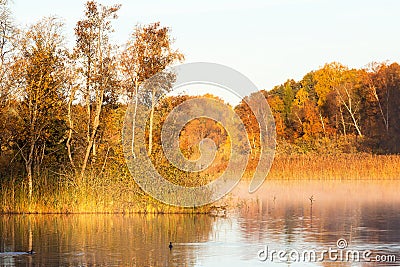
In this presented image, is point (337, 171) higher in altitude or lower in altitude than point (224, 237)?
higher

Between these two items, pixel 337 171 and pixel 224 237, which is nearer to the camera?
pixel 224 237

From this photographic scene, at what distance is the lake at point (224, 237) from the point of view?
45.0 ft

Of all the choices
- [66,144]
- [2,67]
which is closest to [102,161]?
[66,144]

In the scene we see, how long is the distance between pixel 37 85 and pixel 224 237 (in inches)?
299

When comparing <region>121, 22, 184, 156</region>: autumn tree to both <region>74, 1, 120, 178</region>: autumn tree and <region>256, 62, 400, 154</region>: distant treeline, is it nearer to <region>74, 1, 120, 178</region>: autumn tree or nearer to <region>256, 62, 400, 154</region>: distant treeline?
<region>74, 1, 120, 178</region>: autumn tree

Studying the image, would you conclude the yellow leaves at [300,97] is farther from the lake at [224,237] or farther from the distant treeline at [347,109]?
the lake at [224,237]

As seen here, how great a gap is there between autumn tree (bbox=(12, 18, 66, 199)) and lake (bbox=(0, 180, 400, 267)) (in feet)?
7.92

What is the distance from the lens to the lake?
13.7 m

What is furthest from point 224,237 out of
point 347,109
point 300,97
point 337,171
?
point 300,97

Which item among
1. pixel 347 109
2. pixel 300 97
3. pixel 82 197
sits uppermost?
pixel 300 97

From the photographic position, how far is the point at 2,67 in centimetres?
2195

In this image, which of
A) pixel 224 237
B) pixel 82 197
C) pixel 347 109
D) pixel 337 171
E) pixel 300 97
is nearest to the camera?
pixel 224 237

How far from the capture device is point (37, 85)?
21.7 meters

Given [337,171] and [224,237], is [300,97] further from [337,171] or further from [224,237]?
[224,237]
